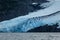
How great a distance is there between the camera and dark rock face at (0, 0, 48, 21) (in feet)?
3.65

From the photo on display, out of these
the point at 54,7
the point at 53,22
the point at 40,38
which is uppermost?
the point at 54,7

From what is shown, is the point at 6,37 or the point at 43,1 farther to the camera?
the point at 43,1

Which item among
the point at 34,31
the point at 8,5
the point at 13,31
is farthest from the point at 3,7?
the point at 34,31

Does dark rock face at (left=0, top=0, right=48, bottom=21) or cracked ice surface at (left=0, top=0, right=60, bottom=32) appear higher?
dark rock face at (left=0, top=0, right=48, bottom=21)

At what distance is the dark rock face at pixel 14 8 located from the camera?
1.11 meters

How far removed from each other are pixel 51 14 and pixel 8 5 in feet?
1.19

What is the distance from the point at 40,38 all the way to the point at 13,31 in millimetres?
222

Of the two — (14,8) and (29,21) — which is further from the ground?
(14,8)

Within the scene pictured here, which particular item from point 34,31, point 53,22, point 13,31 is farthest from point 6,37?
point 53,22

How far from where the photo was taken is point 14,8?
113 centimetres

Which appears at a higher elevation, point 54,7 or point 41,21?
point 54,7

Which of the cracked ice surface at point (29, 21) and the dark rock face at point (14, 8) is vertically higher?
the dark rock face at point (14, 8)

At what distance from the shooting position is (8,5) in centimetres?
112

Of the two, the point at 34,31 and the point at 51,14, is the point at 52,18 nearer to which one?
the point at 51,14
